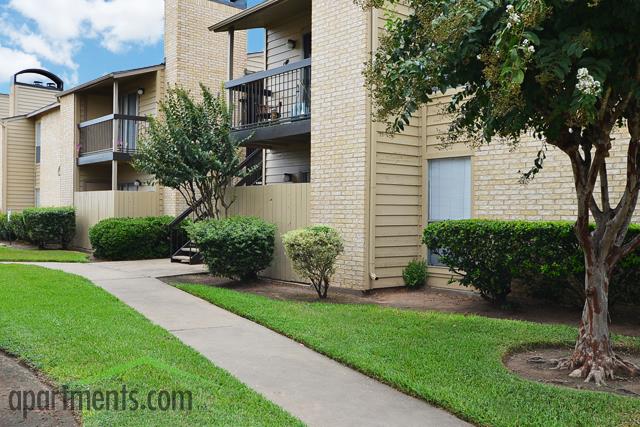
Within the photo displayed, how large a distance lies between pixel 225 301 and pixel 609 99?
20.7ft

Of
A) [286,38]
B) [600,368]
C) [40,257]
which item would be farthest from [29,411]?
[40,257]

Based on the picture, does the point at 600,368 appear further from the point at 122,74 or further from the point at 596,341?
the point at 122,74

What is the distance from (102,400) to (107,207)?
51.2 ft

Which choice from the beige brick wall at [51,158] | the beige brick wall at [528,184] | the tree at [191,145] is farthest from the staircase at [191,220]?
the beige brick wall at [51,158]

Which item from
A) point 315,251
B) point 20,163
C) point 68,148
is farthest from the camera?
point 20,163

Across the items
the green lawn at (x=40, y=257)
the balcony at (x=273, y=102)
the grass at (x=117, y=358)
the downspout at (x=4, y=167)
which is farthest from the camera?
the downspout at (x=4, y=167)

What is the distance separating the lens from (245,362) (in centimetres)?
617

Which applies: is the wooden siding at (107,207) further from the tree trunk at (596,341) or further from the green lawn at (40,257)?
the tree trunk at (596,341)

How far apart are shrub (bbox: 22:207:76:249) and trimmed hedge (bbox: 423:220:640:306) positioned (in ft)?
50.3

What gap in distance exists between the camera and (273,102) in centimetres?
1562

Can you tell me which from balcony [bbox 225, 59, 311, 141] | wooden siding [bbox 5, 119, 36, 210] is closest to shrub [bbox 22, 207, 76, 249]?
balcony [bbox 225, 59, 311, 141]

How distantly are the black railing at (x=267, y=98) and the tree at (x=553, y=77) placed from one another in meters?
7.52

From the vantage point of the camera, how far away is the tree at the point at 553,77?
4.58 meters

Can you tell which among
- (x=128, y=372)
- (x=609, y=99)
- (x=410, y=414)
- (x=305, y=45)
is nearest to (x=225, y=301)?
(x=128, y=372)
